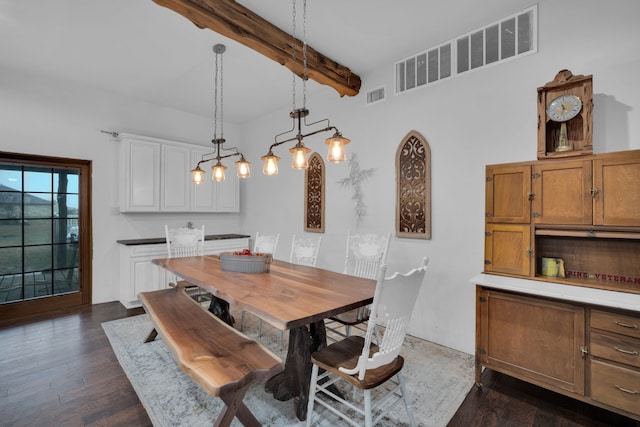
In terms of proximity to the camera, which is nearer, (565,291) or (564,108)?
(565,291)

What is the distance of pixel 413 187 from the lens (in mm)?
3201

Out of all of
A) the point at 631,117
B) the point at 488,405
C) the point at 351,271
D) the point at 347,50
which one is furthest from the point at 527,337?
the point at 347,50

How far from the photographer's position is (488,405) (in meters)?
A: 2.06

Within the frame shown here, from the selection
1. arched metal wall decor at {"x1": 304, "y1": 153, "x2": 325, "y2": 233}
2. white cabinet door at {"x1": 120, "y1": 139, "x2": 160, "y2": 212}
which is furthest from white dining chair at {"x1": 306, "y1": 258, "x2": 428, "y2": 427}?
white cabinet door at {"x1": 120, "y1": 139, "x2": 160, "y2": 212}

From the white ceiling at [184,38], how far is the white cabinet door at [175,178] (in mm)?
939

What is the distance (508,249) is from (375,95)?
2.26 m

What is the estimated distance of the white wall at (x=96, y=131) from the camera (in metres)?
3.65

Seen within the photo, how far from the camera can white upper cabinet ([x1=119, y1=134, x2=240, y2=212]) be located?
4.21m

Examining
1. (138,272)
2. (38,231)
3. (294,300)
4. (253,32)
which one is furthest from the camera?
(138,272)

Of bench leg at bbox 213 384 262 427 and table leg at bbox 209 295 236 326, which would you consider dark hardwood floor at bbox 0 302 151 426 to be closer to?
bench leg at bbox 213 384 262 427

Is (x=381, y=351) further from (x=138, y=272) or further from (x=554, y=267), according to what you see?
(x=138, y=272)

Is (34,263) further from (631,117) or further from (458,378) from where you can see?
(631,117)

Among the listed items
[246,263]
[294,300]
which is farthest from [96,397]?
[294,300]

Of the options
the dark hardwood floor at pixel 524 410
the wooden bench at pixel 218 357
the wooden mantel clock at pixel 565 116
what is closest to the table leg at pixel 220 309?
the wooden bench at pixel 218 357
